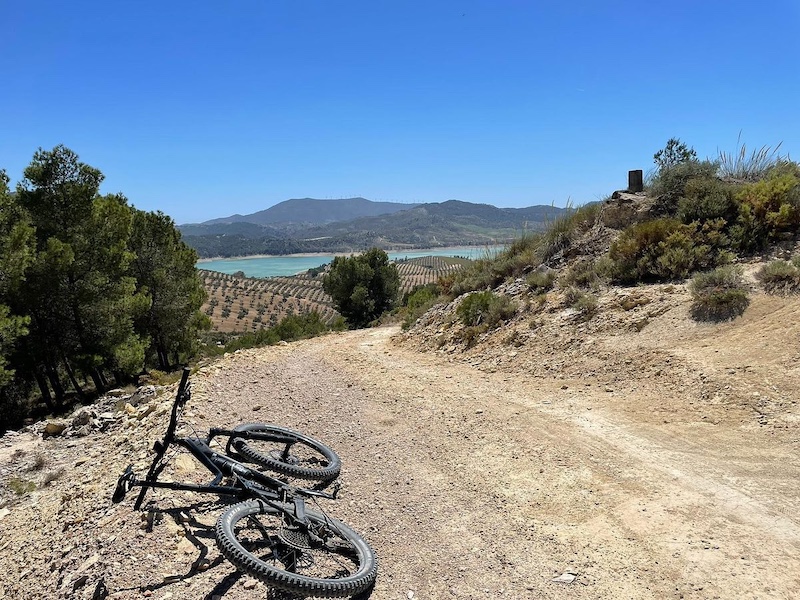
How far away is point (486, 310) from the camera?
41.2 feet

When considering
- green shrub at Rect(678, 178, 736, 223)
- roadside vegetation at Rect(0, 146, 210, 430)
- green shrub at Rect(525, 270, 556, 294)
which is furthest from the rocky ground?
roadside vegetation at Rect(0, 146, 210, 430)

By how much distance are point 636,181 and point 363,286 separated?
20.9m

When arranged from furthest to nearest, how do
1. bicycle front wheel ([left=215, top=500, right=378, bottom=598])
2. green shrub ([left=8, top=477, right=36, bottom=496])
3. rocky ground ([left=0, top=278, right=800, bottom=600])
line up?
green shrub ([left=8, top=477, right=36, bottom=496]) → rocky ground ([left=0, top=278, right=800, bottom=600]) → bicycle front wheel ([left=215, top=500, right=378, bottom=598])

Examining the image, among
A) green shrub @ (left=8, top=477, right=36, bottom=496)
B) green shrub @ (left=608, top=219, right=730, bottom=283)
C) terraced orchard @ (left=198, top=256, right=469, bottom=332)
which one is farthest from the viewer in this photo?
terraced orchard @ (left=198, top=256, right=469, bottom=332)

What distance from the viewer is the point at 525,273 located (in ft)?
47.1

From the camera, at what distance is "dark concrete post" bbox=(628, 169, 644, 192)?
14.8m

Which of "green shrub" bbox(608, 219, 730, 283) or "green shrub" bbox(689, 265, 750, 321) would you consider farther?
"green shrub" bbox(608, 219, 730, 283)

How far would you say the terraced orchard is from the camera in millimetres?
69500

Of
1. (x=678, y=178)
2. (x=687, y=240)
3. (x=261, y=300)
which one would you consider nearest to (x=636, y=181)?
(x=678, y=178)

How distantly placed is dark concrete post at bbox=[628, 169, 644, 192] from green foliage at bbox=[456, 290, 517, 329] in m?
5.57

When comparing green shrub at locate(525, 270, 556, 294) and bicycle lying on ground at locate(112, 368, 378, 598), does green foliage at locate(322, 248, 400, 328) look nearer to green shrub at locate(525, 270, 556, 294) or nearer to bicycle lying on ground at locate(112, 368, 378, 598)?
green shrub at locate(525, 270, 556, 294)

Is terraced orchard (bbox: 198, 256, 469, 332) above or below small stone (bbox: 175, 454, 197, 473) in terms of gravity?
below

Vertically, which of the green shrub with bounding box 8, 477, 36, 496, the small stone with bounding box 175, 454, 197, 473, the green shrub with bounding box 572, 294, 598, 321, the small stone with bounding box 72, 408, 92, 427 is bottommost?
the green shrub with bounding box 8, 477, 36, 496

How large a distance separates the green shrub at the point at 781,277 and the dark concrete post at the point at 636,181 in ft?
20.7
